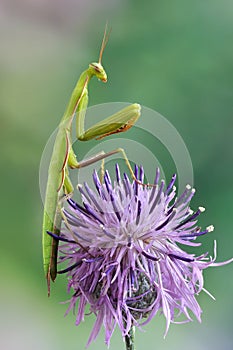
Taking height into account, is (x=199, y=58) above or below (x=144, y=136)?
above

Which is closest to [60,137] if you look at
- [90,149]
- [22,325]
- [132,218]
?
[132,218]

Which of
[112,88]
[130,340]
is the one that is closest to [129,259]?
[130,340]

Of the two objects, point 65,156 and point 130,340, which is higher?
point 65,156

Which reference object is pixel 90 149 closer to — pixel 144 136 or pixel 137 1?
pixel 144 136

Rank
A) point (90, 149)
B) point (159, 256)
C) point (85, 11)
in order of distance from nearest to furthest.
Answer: point (159, 256) → point (90, 149) → point (85, 11)

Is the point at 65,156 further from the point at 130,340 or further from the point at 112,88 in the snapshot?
the point at 112,88

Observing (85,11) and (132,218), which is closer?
(132,218)

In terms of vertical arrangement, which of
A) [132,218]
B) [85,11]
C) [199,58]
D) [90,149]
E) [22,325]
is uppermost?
[85,11]
